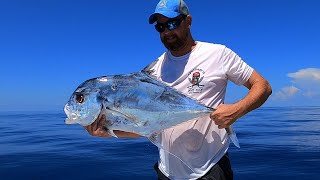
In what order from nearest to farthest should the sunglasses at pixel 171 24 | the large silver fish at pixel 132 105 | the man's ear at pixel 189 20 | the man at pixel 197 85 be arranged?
the large silver fish at pixel 132 105 < the man at pixel 197 85 < the sunglasses at pixel 171 24 < the man's ear at pixel 189 20

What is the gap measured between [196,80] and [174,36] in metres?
0.55

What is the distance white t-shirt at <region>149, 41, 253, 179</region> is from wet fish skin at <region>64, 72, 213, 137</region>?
24 centimetres

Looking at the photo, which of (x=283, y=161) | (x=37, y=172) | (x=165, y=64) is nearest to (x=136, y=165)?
(x=37, y=172)

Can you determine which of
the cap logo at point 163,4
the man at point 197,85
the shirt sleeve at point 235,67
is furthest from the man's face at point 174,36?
the shirt sleeve at point 235,67

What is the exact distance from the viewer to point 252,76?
3771 millimetres

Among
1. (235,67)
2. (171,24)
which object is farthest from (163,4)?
(235,67)

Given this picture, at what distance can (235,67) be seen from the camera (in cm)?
377

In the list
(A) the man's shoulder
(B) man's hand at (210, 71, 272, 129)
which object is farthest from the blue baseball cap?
(B) man's hand at (210, 71, 272, 129)

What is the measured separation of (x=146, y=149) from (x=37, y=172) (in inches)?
187

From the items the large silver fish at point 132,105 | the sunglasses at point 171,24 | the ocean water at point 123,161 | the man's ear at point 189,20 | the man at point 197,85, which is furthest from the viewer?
the ocean water at point 123,161

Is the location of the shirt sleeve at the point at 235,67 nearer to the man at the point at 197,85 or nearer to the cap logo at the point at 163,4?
the man at the point at 197,85

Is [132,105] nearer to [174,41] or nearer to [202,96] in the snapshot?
[202,96]

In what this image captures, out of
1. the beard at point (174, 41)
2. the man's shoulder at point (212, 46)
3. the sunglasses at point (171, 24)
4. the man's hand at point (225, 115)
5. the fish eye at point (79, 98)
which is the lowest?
the man's hand at point (225, 115)

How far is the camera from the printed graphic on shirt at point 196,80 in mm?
3781
